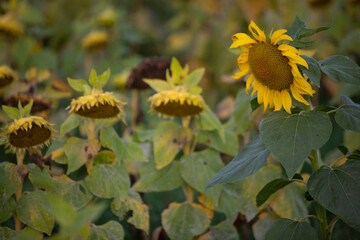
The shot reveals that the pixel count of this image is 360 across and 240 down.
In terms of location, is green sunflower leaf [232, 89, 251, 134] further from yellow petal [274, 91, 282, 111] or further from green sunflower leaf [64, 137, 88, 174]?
green sunflower leaf [64, 137, 88, 174]

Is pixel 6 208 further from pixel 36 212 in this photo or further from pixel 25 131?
pixel 25 131

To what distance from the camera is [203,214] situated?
98 centimetres

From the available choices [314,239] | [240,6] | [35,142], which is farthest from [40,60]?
[314,239]

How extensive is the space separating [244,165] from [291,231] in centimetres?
16

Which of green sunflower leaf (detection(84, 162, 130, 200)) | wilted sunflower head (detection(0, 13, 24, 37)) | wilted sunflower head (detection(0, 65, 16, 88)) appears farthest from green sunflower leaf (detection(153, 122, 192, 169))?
wilted sunflower head (detection(0, 13, 24, 37))

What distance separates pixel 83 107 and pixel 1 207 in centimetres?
26

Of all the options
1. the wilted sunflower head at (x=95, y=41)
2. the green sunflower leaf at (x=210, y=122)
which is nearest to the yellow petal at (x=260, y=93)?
the green sunflower leaf at (x=210, y=122)

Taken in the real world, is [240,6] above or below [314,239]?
above

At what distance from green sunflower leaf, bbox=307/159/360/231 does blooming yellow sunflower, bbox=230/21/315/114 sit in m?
0.14

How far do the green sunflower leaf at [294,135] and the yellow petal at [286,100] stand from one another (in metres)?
0.02

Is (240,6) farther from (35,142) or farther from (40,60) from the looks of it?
(35,142)

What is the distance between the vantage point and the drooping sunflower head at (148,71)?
1392 mm

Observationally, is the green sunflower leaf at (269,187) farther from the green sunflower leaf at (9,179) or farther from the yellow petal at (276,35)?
the green sunflower leaf at (9,179)

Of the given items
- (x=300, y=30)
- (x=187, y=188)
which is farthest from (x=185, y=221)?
(x=300, y=30)
